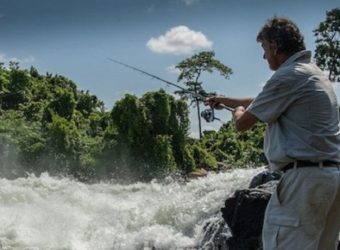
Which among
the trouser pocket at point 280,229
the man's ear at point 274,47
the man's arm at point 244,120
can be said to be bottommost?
the trouser pocket at point 280,229

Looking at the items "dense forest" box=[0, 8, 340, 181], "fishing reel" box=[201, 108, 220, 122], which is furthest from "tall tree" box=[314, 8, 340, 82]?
"fishing reel" box=[201, 108, 220, 122]

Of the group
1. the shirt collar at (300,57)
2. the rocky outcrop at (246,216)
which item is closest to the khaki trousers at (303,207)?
the shirt collar at (300,57)

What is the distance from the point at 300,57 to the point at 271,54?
0.17 metres

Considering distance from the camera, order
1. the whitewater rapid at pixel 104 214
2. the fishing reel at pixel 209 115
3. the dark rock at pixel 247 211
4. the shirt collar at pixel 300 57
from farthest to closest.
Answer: the whitewater rapid at pixel 104 214, the dark rock at pixel 247 211, the fishing reel at pixel 209 115, the shirt collar at pixel 300 57

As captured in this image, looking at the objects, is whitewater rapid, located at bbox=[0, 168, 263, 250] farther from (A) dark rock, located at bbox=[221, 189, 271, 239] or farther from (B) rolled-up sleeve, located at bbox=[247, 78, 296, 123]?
(B) rolled-up sleeve, located at bbox=[247, 78, 296, 123]

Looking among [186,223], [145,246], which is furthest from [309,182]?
[186,223]

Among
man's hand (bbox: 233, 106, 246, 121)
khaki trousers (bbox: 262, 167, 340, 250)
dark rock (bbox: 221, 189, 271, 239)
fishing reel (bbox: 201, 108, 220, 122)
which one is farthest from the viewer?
dark rock (bbox: 221, 189, 271, 239)

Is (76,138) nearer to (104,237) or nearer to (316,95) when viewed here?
(104,237)

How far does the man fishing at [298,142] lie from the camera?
3580mm

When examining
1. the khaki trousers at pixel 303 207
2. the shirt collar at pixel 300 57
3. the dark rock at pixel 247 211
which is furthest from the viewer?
the dark rock at pixel 247 211

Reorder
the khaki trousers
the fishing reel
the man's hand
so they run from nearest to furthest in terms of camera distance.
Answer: the khaki trousers, the man's hand, the fishing reel

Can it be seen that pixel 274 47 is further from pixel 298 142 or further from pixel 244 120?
pixel 298 142

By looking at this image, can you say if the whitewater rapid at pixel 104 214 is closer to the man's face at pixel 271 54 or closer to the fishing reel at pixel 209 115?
the fishing reel at pixel 209 115

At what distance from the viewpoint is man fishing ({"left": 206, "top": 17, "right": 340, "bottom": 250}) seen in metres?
3.58
